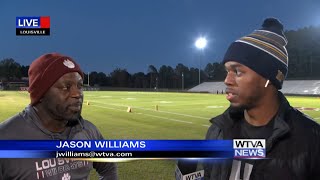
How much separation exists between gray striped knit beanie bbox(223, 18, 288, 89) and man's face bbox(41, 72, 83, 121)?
114 centimetres

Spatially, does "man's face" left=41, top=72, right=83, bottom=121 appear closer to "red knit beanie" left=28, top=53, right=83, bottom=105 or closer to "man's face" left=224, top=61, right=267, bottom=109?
"red knit beanie" left=28, top=53, right=83, bottom=105

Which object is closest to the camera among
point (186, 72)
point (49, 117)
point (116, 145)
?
point (49, 117)

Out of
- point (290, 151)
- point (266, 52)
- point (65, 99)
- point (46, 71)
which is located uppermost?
point (266, 52)

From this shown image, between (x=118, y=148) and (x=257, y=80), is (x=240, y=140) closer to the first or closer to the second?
(x=257, y=80)

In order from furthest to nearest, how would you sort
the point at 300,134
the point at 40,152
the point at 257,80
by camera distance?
A: the point at 40,152
the point at 257,80
the point at 300,134

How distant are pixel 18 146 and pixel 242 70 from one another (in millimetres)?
1669

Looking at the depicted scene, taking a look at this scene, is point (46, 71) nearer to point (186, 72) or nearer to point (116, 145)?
point (116, 145)

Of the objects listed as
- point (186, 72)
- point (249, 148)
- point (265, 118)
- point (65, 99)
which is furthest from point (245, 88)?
point (186, 72)

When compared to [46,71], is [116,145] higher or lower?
lower

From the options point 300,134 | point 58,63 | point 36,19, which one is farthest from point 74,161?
point 36,19

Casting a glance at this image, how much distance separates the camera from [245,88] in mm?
2479

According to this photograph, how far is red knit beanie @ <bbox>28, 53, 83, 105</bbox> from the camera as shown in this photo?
2.62 meters

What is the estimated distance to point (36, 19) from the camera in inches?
218

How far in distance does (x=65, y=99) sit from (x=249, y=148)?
1347 mm
